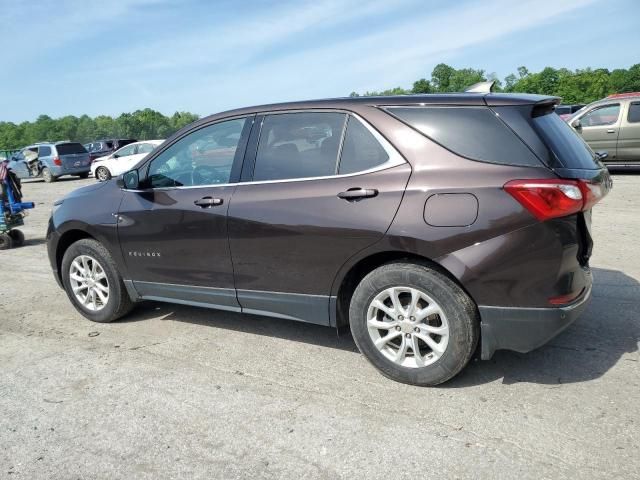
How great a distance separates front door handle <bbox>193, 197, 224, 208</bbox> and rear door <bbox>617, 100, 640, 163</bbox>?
488 inches

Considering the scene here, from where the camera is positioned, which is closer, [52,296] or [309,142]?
[309,142]

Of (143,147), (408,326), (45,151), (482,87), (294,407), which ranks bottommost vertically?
(294,407)

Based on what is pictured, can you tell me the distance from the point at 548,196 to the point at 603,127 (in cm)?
1237

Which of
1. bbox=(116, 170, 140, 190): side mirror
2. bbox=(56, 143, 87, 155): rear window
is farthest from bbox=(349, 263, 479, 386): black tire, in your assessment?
bbox=(56, 143, 87, 155): rear window

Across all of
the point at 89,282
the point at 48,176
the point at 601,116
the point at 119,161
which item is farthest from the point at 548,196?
the point at 48,176

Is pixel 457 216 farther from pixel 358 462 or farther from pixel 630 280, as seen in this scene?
pixel 630 280

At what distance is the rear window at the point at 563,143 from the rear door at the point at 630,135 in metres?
11.2

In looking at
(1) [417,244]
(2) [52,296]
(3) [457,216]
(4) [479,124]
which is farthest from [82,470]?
(2) [52,296]

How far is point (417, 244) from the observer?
3.25 metres

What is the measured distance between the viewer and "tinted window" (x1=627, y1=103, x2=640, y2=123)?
43.3ft

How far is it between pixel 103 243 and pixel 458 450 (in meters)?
3.43

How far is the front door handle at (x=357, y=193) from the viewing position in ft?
11.2

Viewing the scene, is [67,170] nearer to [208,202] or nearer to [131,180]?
[131,180]

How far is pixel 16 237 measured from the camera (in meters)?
9.23
